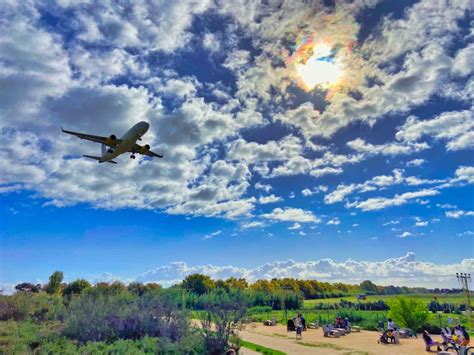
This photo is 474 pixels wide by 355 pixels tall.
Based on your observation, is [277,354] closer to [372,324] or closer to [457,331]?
[457,331]

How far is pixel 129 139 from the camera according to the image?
23781 millimetres

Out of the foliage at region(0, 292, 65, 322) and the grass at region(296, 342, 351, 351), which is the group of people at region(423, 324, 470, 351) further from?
the foliage at region(0, 292, 65, 322)

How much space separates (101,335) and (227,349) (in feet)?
20.7

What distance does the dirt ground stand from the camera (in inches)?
674

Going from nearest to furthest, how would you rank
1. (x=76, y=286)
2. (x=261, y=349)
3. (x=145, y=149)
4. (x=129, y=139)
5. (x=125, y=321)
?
(x=125, y=321)
(x=261, y=349)
(x=129, y=139)
(x=145, y=149)
(x=76, y=286)

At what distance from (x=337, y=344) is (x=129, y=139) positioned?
1684 centimetres

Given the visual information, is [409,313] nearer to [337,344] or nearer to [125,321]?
[337,344]

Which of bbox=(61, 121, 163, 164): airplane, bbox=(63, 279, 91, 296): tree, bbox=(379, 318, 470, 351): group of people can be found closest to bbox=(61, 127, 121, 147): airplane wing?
bbox=(61, 121, 163, 164): airplane

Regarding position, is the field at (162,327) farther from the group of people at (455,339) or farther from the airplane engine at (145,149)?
the airplane engine at (145,149)

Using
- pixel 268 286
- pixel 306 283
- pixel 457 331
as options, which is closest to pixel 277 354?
pixel 457 331

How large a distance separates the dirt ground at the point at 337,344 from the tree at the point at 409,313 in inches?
67.7

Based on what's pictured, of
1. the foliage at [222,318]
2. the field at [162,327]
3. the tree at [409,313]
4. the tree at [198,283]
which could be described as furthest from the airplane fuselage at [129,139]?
the tree at [198,283]

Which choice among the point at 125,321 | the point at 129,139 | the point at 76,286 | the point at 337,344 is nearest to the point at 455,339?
the point at 337,344

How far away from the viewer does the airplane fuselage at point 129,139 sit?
2292cm
